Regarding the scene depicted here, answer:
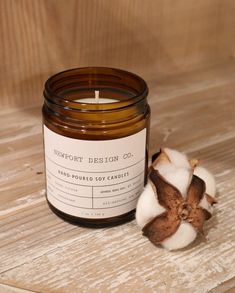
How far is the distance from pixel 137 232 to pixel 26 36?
1.10ft

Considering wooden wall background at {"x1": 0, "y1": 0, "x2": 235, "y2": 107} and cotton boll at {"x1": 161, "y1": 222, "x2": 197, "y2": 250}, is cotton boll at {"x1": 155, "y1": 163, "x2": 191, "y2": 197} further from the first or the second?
wooden wall background at {"x1": 0, "y1": 0, "x2": 235, "y2": 107}

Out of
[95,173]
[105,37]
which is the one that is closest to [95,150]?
[95,173]

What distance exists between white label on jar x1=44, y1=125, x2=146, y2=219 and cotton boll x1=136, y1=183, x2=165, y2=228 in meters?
0.02

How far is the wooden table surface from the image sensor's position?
1.49 ft

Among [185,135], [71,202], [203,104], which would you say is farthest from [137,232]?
[203,104]

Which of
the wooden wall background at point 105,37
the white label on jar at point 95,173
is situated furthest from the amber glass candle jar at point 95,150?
the wooden wall background at point 105,37

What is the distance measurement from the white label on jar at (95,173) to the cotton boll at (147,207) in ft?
0.07

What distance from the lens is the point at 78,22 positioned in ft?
2.50

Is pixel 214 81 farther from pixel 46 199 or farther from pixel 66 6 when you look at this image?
pixel 46 199

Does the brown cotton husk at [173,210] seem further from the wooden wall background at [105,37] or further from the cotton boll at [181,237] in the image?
the wooden wall background at [105,37]

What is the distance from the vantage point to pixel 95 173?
0.48 meters

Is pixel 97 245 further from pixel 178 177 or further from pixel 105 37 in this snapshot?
pixel 105 37

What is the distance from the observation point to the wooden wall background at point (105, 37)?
0.73 meters

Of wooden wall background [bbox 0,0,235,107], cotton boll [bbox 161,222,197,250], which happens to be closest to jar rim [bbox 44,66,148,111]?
cotton boll [bbox 161,222,197,250]
